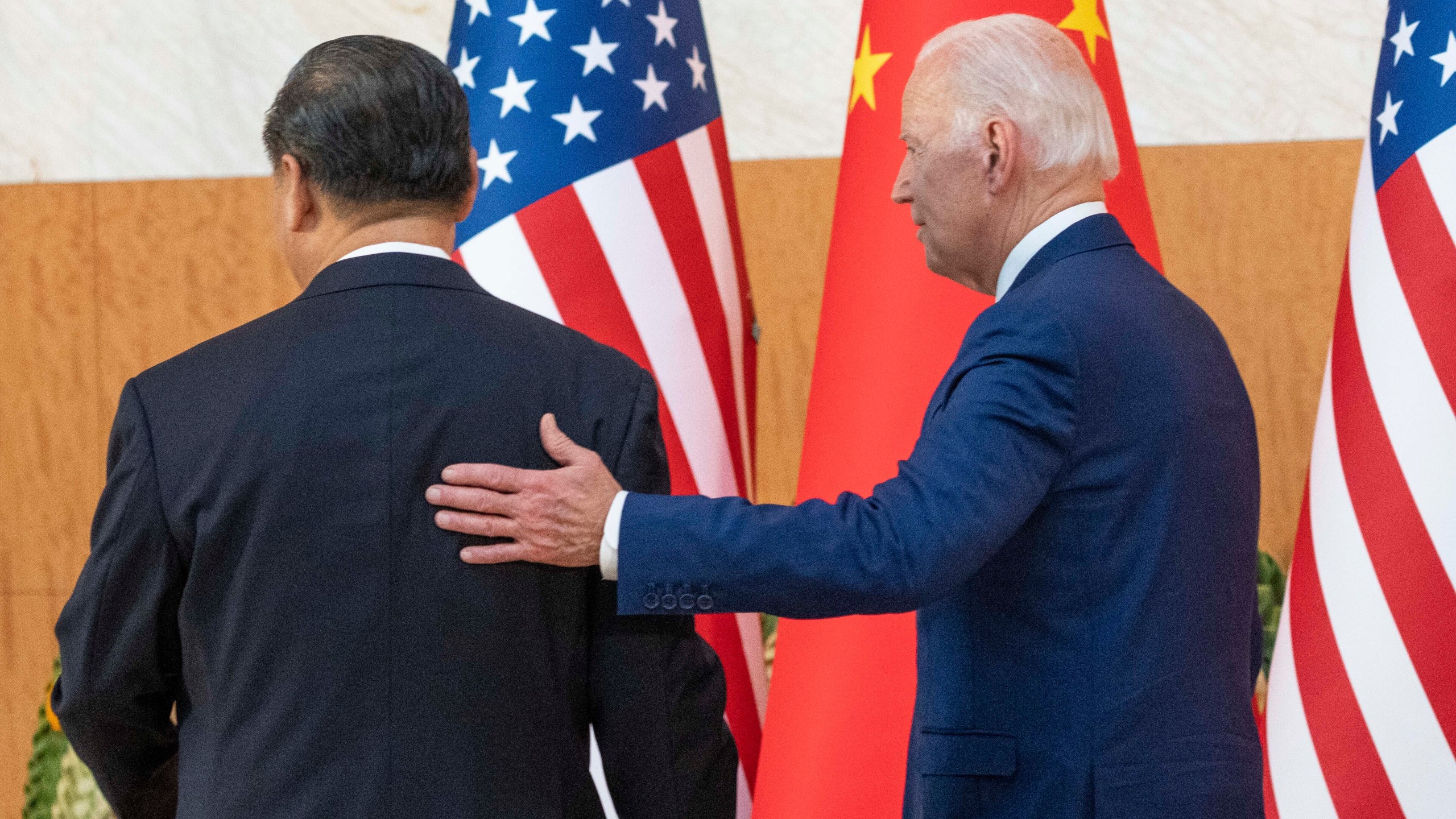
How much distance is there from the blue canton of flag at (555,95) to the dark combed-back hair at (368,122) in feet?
3.72

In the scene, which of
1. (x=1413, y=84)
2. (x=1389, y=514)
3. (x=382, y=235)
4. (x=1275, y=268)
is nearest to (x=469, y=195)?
(x=382, y=235)

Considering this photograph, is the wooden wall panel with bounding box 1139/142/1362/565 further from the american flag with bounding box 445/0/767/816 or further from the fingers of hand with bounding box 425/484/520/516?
the fingers of hand with bounding box 425/484/520/516

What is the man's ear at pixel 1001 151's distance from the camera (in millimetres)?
1317

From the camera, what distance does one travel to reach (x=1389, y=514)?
196cm

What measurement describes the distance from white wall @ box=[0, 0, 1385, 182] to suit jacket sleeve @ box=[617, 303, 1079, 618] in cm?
212

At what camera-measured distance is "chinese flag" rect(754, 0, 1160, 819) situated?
201 centimetres

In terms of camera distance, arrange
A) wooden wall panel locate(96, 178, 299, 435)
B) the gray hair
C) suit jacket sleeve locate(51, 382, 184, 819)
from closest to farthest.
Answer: suit jacket sleeve locate(51, 382, 184, 819) → the gray hair → wooden wall panel locate(96, 178, 299, 435)

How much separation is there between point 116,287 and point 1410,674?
3029 mm

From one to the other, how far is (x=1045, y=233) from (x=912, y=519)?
1.23 ft

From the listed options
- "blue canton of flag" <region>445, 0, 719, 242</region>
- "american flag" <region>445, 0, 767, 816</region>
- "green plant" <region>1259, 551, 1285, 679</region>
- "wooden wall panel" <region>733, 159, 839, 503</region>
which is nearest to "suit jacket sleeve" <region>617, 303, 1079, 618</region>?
"american flag" <region>445, 0, 767, 816</region>

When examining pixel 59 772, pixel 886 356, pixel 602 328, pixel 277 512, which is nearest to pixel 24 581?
pixel 59 772

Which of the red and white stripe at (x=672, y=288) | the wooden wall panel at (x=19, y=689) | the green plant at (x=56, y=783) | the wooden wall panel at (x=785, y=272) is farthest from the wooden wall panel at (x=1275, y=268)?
the wooden wall panel at (x=19, y=689)

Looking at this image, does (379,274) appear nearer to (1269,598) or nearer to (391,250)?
(391,250)

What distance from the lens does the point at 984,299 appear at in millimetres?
2064
